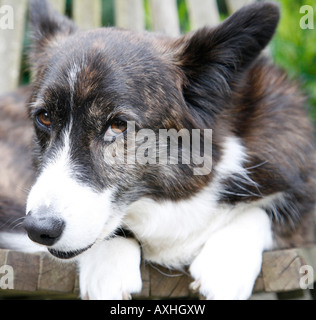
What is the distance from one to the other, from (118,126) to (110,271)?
70cm

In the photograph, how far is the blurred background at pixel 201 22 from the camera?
472cm

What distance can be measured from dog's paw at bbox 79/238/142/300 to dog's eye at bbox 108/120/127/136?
1.95ft

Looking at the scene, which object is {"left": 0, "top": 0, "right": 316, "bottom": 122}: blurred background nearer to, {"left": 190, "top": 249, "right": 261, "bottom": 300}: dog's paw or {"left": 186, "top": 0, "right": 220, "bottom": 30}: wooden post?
{"left": 186, "top": 0, "right": 220, "bottom": 30}: wooden post

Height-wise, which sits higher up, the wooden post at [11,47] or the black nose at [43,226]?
the wooden post at [11,47]

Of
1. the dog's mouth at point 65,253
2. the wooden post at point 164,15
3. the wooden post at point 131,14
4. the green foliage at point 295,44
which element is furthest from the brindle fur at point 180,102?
the green foliage at point 295,44

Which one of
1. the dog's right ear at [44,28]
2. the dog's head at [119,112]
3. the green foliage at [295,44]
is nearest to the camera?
the dog's head at [119,112]

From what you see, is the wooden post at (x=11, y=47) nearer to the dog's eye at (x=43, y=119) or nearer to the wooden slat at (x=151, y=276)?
the dog's eye at (x=43, y=119)

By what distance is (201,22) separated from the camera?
15.5 feet

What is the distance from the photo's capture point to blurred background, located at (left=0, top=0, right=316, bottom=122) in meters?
4.72

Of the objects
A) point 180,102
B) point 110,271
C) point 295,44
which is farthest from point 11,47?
point 295,44

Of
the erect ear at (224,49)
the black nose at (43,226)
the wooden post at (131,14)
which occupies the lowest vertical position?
the black nose at (43,226)

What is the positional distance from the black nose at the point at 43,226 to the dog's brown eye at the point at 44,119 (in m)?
0.55

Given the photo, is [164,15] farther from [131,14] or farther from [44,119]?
[44,119]

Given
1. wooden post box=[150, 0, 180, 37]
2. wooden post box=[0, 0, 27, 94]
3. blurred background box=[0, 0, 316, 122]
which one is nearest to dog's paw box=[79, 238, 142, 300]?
blurred background box=[0, 0, 316, 122]
